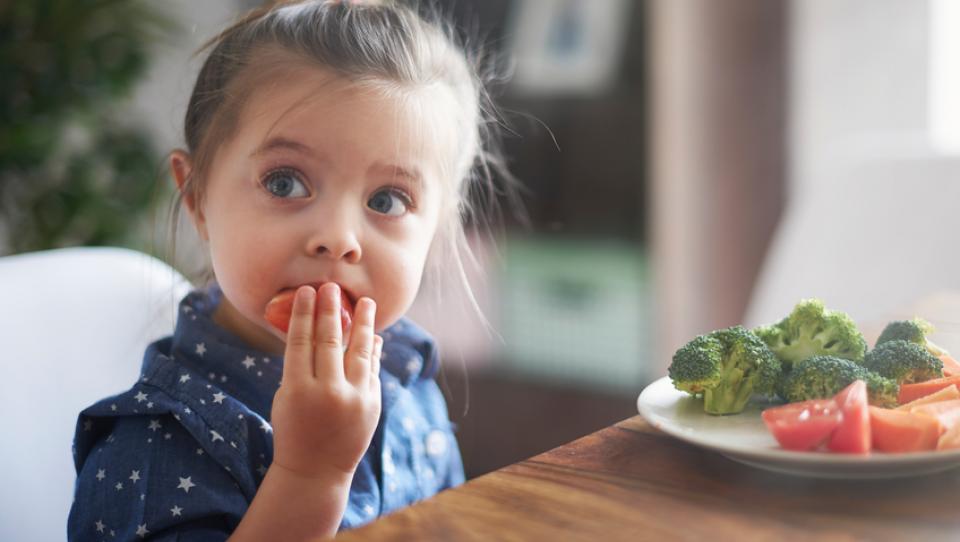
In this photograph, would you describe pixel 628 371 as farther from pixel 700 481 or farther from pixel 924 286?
pixel 700 481

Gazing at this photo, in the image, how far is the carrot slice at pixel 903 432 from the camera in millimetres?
646

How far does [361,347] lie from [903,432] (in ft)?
1.46

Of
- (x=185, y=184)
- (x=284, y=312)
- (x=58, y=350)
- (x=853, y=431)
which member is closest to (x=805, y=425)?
(x=853, y=431)

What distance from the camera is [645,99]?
105 inches

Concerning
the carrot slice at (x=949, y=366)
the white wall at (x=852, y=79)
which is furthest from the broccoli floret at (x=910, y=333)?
the white wall at (x=852, y=79)

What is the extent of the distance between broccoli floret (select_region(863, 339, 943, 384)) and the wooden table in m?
0.10

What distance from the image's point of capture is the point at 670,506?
2.08 ft

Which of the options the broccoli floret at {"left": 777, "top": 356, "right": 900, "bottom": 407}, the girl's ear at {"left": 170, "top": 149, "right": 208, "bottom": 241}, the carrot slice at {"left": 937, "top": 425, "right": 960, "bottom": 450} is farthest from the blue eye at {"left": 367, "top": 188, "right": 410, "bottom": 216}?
the carrot slice at {"left": 937, "top": 425, "right": 960, "bottom": 450}

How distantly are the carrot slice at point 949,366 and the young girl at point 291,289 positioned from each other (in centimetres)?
48

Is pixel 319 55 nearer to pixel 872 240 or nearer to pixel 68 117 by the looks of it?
pixel 872 240

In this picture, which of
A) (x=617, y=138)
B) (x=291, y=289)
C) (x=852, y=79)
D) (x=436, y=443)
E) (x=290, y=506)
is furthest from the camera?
(x=617, y=138)

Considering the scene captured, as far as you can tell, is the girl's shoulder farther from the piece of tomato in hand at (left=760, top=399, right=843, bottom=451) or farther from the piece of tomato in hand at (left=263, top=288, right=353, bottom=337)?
the piece of tomato in hand at (left=760, top=399, right=843, bottom=451)

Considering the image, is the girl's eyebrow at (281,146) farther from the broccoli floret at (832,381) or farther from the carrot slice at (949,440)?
the carrot slice at (949,440)

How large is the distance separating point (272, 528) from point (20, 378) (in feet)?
1.43
